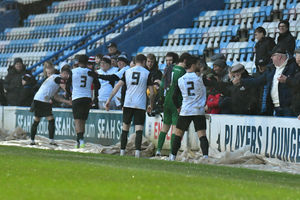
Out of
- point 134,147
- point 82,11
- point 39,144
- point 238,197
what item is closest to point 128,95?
point 134,147

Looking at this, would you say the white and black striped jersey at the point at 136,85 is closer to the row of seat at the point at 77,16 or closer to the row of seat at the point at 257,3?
the row of seat at the point at 257,3

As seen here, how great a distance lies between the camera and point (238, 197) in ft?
23.0

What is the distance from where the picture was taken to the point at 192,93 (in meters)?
12.9

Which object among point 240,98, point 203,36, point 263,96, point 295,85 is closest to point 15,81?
point 203,36

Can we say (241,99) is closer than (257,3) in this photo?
Yes

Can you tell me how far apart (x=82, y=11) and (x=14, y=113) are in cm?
1071

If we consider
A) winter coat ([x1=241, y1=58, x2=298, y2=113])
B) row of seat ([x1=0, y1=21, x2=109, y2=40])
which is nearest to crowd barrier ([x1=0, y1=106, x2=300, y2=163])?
winter coat ([x1=241, y1=58, x2=298, y2=113])

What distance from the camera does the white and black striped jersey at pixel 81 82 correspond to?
15844mm

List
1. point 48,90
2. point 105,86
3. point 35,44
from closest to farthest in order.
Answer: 1. point 48,90
2. point 105,86
3. point 35,44

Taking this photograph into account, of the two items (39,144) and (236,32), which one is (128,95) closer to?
(39,144)

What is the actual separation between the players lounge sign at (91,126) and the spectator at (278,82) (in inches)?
180

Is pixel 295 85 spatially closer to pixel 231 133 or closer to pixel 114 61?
pixel 231 133

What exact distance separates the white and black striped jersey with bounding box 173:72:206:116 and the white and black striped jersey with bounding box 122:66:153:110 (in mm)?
1377

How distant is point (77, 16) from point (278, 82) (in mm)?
18778
